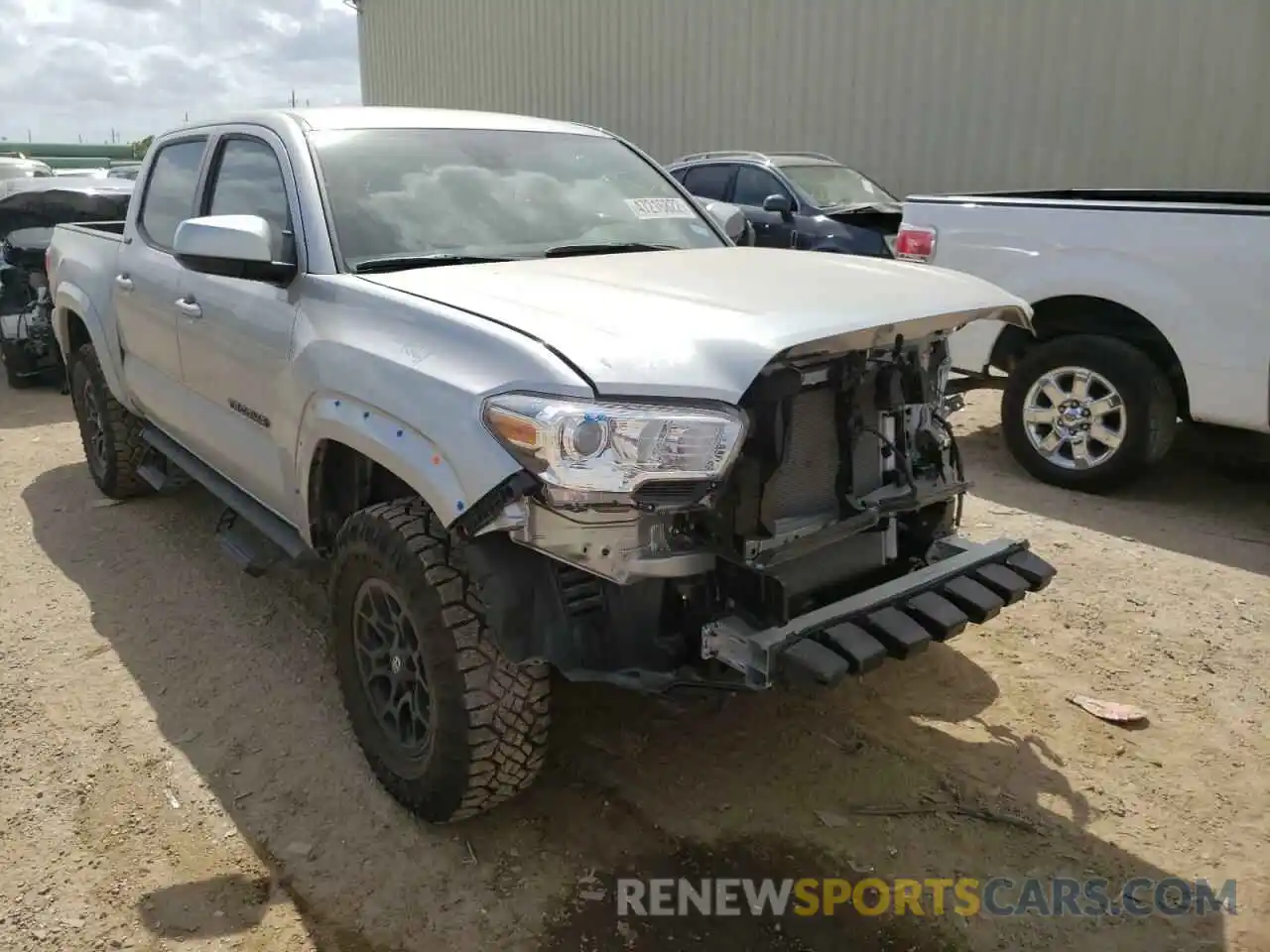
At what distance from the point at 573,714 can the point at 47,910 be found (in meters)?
1.59

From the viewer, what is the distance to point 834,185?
1077 centimetres

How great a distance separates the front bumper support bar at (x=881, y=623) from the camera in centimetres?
243

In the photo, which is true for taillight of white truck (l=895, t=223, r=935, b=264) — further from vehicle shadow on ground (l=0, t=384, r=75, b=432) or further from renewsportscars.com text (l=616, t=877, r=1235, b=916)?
vehicle shadow on ground (l=0, t=384, r=75, b=432)

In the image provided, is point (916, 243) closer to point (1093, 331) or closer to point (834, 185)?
point (1093, 331)

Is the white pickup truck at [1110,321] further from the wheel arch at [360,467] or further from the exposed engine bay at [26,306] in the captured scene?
the exposed engine bay at [26,306]

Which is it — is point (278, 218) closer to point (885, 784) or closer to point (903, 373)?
point (903, 373)

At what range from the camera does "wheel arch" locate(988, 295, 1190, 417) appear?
544cm

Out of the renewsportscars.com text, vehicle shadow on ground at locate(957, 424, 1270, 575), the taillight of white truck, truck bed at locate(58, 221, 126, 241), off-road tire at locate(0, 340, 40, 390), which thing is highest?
truck bed at locate(58, 221, 126, 241)

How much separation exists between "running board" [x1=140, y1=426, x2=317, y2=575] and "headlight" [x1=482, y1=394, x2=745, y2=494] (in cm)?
136

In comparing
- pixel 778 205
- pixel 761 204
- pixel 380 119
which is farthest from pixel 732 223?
pixel 761 204

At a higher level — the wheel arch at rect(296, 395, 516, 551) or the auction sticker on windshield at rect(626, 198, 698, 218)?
the auction sticker on windshield at rect(626, 198, 698, 218)

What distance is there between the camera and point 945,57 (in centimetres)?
1128

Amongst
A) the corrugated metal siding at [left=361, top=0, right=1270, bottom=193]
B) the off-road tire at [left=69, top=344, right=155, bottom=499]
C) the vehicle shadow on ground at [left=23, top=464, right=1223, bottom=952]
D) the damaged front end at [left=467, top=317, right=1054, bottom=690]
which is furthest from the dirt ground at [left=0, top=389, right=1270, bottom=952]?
the corrugated metal siding at [left=361, top=0, right=1270, bottom=193]

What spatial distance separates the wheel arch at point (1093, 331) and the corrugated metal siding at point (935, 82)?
4.94 meters
